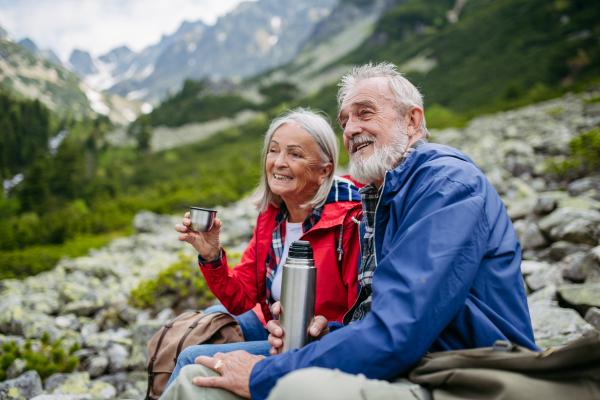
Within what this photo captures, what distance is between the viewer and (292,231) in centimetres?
244

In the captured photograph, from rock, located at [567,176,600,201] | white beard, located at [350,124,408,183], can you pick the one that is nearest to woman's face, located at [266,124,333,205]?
white beard, located at [350,124,408,183]

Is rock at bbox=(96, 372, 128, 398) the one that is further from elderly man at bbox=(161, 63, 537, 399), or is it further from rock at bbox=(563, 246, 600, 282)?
rock at bbox=(563, 246, 600, 282)

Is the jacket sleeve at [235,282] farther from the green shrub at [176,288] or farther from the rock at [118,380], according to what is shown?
the green shrub at [176,288]

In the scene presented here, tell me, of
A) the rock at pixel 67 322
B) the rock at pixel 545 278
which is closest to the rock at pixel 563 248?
the rock at pixel 545 278

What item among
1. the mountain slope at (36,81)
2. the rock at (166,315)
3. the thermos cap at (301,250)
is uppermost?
the mountain slope at (36,81)

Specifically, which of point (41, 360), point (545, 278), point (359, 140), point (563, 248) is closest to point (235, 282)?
point (359, 140)

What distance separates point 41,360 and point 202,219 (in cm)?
238

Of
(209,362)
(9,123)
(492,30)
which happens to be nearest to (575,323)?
(209,362)

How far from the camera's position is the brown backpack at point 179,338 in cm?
210

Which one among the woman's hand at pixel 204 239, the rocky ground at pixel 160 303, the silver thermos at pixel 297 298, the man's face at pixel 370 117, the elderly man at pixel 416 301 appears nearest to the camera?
the elderly man at pixel 416 301

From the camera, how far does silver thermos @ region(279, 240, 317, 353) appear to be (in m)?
1.56

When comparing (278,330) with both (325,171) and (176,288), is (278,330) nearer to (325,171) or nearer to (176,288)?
(325,171)

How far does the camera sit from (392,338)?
1.14m

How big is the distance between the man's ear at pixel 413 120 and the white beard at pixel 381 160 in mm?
48
